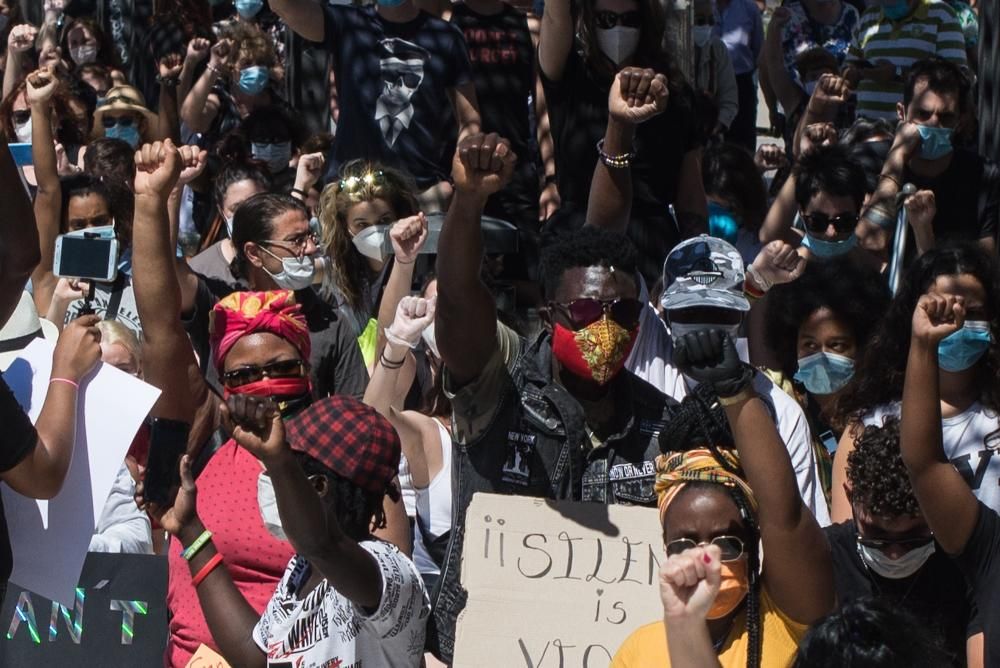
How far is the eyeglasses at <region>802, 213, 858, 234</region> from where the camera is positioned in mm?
5988

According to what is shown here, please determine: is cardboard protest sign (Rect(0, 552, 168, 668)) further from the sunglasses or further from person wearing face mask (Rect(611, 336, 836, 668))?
the sunglasses

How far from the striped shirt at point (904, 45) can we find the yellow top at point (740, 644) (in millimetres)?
4996

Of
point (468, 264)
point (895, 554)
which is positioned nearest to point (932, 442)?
point (895, 554)

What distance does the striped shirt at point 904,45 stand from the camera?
7969 millimetres

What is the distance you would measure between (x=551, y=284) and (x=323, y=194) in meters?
1.87

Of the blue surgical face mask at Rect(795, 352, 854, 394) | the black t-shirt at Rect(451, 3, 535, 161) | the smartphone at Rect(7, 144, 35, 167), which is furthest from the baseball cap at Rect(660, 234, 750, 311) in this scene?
the smartphone at Rect(7, 144, 35, 167)

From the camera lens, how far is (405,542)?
3.94 metres

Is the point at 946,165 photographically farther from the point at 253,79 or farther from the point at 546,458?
the point at 253,79

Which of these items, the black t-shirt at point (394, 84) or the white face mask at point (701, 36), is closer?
the black t-shirt at point (394, 84)

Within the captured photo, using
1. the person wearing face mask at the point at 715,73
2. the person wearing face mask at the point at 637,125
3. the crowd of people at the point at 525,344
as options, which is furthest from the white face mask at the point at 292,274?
the person wearing face mask at the point at 715,73

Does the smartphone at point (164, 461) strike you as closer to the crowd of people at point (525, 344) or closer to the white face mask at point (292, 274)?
the crowd of people at point (525, 344)

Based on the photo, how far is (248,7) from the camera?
8.95 metres

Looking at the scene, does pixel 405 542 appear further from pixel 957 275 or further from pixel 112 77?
pixel 112 77

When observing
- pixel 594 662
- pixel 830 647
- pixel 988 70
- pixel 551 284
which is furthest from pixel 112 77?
Answer: pixel 830 647
